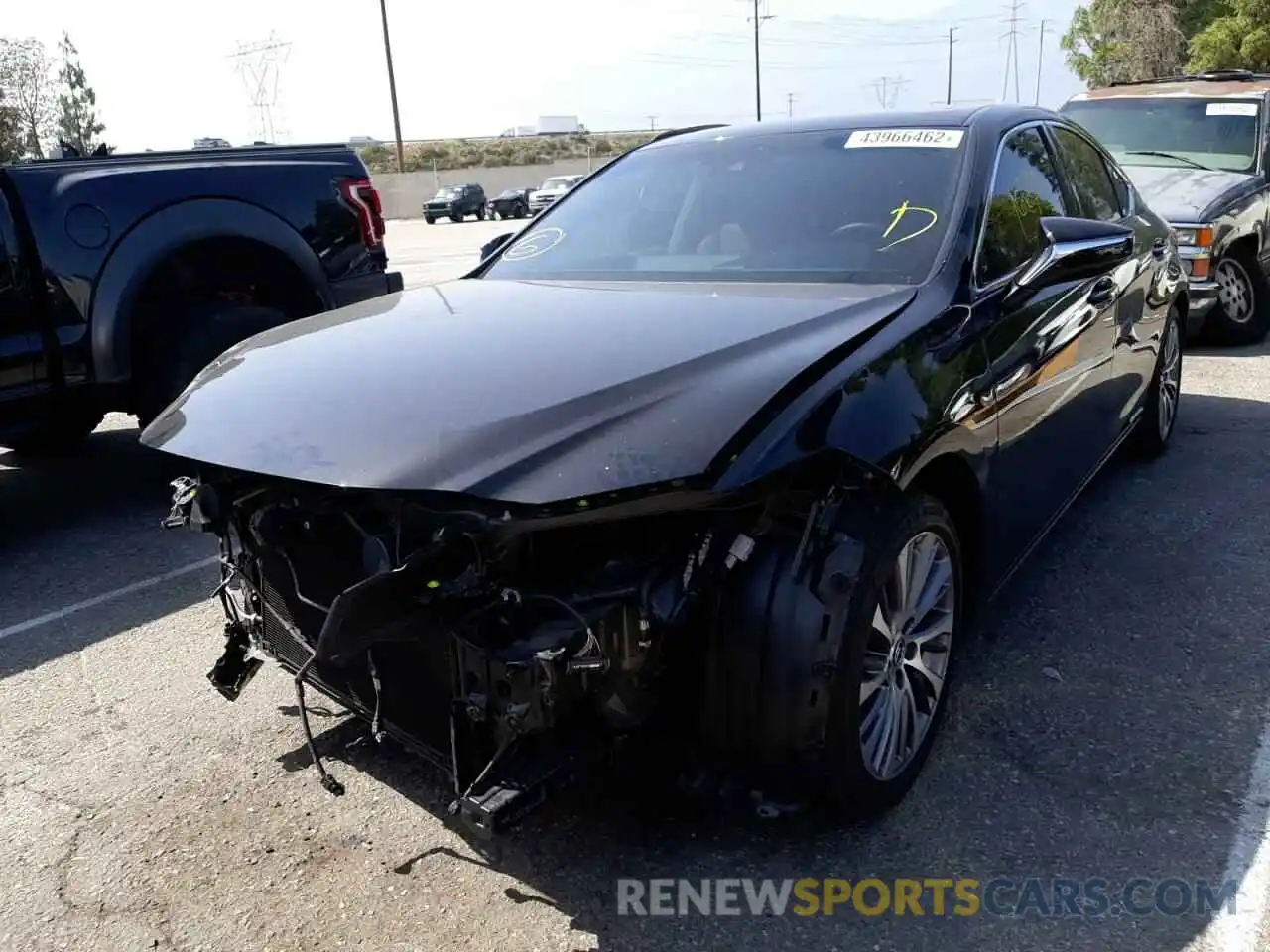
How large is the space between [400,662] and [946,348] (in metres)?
1.54

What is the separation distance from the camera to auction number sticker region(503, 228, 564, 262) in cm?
392

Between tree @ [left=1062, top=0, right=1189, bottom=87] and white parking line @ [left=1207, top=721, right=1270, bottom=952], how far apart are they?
89.8ft

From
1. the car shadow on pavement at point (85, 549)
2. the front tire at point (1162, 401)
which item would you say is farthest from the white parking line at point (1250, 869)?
the car shadow on pavement at point (85, 549)

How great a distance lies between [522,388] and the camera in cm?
240

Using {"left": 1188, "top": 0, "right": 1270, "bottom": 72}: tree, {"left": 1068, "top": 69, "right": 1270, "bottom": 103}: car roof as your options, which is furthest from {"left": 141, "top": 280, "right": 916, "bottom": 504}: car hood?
{"left": 1188, "top": 0, "right": 1270, "bottom": 72}: tree

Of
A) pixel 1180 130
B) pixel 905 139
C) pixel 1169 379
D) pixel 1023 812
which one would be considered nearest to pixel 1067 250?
pixel 905 139

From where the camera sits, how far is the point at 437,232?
35.0 meters

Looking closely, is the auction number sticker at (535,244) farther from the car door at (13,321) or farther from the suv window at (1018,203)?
the car door at (13,321)

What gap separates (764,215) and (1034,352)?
94 cm

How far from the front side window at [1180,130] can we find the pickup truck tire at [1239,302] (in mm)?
819

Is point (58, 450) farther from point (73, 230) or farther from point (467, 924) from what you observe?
point (467, 924)

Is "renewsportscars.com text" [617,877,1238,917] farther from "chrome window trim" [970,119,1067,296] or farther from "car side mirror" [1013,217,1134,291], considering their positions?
"car side mirror" [1013,217,1134,291]

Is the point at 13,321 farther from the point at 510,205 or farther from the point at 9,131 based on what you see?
the point at 510,205

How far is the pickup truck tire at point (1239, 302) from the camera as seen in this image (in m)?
8.23
